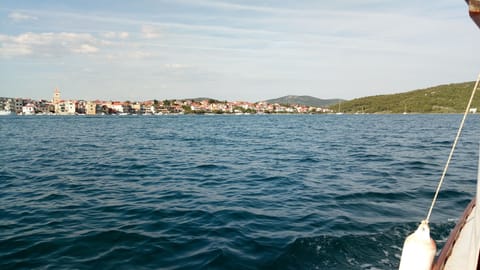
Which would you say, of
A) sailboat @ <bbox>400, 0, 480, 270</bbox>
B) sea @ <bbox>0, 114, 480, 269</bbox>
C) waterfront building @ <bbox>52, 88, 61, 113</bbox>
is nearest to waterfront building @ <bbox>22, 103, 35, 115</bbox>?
waterfront building @ <bbox>52, 88, 61, 113</bbox>

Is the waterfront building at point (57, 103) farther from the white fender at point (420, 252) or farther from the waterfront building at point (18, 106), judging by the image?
the white fender at point (420, 252)

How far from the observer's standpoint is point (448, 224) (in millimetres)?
7637

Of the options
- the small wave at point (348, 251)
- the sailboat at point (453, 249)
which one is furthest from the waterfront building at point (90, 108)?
the sailboat at point (453, 249)

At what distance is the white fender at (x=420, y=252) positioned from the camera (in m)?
3.03

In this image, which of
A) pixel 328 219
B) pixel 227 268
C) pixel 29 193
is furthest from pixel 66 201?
pixel 328 219

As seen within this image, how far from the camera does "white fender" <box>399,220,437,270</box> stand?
119 inches

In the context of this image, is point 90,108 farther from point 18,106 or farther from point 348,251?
point 348,251

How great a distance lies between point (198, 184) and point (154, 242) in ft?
18.7

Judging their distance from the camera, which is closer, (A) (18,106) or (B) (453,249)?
(B) (453,249)

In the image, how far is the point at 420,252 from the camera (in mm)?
3035

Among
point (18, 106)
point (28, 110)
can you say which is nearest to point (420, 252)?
point (28, 110)

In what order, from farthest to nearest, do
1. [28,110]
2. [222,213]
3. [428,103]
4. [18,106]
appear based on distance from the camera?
[18,106] → [28,110] → [428,103] → [222,213]

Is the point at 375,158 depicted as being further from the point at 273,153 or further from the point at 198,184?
the point at 198,184

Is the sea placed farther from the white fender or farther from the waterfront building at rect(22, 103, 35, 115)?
the waterfront building at rect(22, 103, 35, 115)
